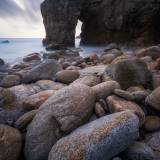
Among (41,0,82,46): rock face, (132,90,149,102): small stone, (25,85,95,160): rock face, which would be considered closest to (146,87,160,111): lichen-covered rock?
(132,90,149,102): small stone

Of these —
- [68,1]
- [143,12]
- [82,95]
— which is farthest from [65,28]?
[82,95]

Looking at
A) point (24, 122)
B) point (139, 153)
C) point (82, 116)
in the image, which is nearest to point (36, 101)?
point (24, 122)

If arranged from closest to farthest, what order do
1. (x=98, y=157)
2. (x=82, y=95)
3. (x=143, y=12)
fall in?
(x=98, y=157)
(x=82, y=95)
(x=143, y=12)

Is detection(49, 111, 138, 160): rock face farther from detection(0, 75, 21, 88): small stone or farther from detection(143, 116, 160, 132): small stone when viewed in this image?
detection(0, 75, 21, 88): small stone

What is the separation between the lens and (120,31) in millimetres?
26797

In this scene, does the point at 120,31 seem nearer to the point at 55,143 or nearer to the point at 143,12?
the point at 143,12

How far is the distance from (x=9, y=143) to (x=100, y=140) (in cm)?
116

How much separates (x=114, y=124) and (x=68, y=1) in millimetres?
27729

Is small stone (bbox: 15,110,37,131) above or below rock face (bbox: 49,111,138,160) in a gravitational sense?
below

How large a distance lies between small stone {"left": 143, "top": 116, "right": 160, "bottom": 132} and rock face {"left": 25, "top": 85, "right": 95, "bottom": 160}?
775 millimetres

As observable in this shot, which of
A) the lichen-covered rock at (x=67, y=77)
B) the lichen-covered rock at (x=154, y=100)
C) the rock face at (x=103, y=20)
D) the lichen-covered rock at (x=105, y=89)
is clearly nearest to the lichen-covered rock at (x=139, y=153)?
the lichen-covered rock at (x=154, y=100)

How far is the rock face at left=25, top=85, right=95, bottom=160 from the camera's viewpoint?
3.40 metres

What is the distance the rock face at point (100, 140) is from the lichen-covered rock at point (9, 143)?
21.3 inches

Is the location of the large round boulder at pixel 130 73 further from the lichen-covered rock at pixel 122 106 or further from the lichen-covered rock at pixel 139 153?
the lichen-covered rock at pixel 139 153
